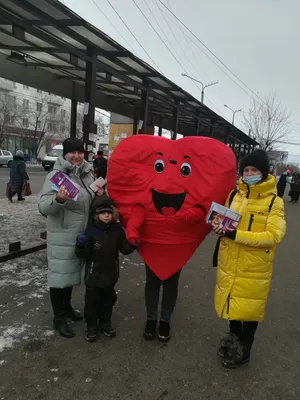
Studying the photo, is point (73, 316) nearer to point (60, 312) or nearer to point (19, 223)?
point (60, 312)

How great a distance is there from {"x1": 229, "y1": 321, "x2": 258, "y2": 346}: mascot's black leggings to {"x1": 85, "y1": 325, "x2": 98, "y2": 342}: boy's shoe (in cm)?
124

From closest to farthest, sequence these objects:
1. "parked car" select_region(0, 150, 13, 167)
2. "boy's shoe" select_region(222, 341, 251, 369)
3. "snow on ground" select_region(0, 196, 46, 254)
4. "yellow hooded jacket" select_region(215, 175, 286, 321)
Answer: "yellow hooded jacket" select_region(215, 175, 286, 321) → "boy's shoe" select_region(222, 341, 251, 369) → "snow on ground" select_region(0, 196, 46, 254) → "parked car" select_region(0, 150, 13, 167)

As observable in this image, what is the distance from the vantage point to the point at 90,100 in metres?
7.21

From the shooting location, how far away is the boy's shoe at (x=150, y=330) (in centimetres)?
321

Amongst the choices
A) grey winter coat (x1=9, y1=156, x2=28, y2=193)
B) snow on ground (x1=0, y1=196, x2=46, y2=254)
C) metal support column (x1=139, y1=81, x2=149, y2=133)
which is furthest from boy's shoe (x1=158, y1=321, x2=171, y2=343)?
grey winter coat (x1=9, y1=156, x2=28, y2=193)

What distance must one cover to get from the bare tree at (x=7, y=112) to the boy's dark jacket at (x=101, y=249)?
39926 millimetres

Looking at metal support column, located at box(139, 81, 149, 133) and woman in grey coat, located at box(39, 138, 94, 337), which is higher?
metal support column, located at box(139, 81, 149, 133)

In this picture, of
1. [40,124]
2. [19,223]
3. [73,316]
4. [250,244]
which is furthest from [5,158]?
[250,244]

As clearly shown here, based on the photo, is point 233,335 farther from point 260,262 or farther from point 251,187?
point 251,187

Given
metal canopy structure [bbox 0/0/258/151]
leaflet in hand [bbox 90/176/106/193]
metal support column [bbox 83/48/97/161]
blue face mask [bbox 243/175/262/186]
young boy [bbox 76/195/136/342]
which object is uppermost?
metal canopy structure [bbox 0/0/258/151]

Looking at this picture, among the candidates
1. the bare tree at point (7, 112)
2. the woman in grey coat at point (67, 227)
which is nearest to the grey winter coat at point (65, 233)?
the woman in grey coat at point (67, 227)

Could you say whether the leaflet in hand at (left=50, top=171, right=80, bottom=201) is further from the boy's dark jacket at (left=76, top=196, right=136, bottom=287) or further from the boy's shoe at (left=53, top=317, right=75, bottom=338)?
the boy's shoe at (left=53, top=317, right=75, bottom=338)

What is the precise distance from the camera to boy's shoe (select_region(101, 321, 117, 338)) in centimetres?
321

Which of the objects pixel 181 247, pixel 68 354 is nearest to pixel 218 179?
pixel 181 247
